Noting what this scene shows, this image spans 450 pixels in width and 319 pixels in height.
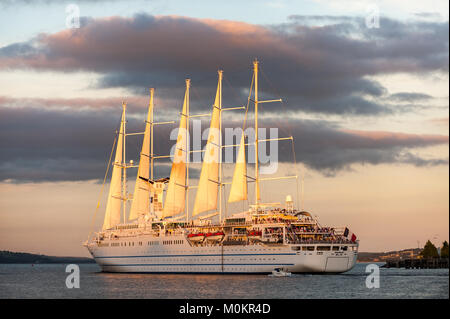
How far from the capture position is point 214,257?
9638 cm

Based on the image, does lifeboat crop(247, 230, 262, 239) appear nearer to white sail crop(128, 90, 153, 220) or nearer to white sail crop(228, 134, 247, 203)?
white sail crop(228, 134, 247, 203)

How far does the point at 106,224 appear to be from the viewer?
118 meters

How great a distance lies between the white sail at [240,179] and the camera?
99.1 m

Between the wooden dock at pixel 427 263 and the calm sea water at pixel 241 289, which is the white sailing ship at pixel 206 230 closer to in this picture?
the calm sea water at pixel 241 289

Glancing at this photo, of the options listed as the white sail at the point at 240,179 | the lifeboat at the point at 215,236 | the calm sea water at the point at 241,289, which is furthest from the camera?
the white sail at the point at 240,179

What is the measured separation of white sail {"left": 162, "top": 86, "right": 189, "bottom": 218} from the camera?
108m

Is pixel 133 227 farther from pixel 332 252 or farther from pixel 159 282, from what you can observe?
pixel 332 252

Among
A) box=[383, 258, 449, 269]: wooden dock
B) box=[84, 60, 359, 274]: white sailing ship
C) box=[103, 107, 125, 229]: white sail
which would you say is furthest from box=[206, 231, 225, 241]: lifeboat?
box=[383, 258, 449, 269]: wooden dock

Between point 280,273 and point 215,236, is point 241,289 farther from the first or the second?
point 215,236

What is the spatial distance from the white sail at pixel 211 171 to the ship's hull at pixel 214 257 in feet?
20.7

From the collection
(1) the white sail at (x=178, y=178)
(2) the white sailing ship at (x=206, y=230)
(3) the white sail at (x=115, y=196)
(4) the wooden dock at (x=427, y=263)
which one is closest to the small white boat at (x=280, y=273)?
(2) the white sailing ship at (x=206, y=230)

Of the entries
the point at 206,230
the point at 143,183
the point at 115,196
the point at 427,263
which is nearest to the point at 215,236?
the point at 206,230
